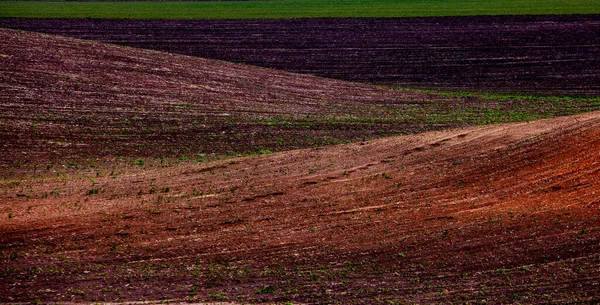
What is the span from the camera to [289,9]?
5544 centimetres

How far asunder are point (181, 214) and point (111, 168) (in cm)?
522

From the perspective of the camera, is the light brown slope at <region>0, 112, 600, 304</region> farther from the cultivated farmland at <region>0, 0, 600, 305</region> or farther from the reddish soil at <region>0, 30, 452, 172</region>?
Answer: the reddish soil at <region>0, 30, 452, 172</region>

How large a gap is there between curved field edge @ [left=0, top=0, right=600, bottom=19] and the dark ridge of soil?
339 centimetres

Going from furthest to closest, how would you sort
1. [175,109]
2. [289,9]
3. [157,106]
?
[289,9] < [157,106] < [175,109]

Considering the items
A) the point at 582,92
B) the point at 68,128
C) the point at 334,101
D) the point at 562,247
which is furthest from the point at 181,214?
the point at 582,92

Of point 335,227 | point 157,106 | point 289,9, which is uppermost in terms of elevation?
point 289,9

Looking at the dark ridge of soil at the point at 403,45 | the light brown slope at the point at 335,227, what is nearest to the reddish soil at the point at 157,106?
the light brown slope at the point at 335,227

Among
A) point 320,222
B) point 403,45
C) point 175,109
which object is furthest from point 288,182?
point 403,45

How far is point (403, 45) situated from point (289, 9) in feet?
57.9

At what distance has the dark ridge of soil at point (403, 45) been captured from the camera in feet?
110

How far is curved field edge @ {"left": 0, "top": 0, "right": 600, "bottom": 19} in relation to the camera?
50.6 metres

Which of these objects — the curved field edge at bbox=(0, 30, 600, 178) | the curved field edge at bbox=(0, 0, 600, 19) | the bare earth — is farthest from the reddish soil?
the curved field edge at bbox=(0, 0, 600, 19)

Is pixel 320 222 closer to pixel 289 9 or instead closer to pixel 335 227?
pixel 335 227

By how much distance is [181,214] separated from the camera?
1517 centimetres
